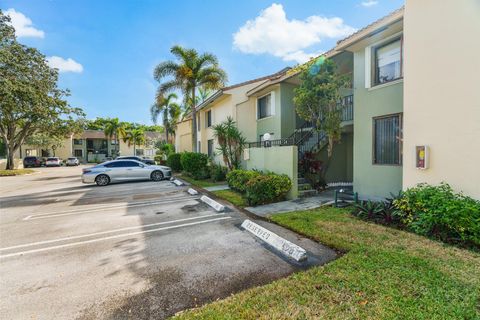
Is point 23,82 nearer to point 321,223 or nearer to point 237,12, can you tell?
point 237,12

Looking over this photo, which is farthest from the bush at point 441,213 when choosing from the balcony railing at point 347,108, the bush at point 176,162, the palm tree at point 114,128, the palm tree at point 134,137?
the palm tree at point 114,128

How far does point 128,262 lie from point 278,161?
679 cm

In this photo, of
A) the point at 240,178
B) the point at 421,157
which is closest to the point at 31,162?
the point at 240,178

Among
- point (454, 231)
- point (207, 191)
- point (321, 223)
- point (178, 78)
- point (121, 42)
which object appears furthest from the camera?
point (178, 78)

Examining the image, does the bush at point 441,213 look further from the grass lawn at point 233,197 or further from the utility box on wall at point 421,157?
the grass lawn at point 233,197

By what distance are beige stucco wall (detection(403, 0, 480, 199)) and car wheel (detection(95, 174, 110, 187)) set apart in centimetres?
1582

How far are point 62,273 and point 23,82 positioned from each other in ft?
88.5

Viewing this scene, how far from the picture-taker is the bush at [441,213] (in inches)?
178

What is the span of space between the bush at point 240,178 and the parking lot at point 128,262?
8.05 feet

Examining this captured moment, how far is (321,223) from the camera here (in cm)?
614

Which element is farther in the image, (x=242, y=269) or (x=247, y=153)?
(x=247, y=153)

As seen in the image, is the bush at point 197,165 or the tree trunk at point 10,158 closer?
the bush at point 197,165

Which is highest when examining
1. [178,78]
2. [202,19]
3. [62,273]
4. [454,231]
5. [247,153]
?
[202,19]

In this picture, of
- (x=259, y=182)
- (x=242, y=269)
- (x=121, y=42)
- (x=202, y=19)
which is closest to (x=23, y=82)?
(x=121, y=42)
